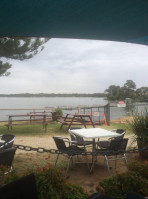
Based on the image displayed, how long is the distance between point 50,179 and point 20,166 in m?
2.65

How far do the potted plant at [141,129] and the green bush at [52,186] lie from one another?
302 cm

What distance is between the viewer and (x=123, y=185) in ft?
6.86

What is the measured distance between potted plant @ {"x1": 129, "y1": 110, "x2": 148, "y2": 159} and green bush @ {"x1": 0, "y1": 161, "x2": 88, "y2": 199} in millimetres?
3024

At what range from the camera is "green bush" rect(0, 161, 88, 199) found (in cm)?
187

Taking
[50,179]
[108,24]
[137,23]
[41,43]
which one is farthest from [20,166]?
[41,43]

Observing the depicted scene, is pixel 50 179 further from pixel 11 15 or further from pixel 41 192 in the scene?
pixel 11 15

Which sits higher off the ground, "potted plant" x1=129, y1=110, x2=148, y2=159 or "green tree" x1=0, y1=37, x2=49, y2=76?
"green tree" x1=0, y1=37, x2=49, y2=76

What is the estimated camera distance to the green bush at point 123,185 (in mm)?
2031

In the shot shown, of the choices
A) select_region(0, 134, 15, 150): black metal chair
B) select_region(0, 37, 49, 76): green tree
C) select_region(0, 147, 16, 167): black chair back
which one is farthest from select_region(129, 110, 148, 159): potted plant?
select_region(0, 37, 49, 76): green tree

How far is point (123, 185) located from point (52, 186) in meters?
0.74

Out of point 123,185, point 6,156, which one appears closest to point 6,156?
point 6,156

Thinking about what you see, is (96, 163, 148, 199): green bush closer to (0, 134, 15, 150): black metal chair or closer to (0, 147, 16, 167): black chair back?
(0, 147, 16, 167): black chair back

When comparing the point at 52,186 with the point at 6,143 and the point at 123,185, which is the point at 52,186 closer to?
the point at 123,185

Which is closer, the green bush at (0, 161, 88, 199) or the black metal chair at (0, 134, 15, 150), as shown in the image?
→ the green bush at (0, 161, 88, 199)
